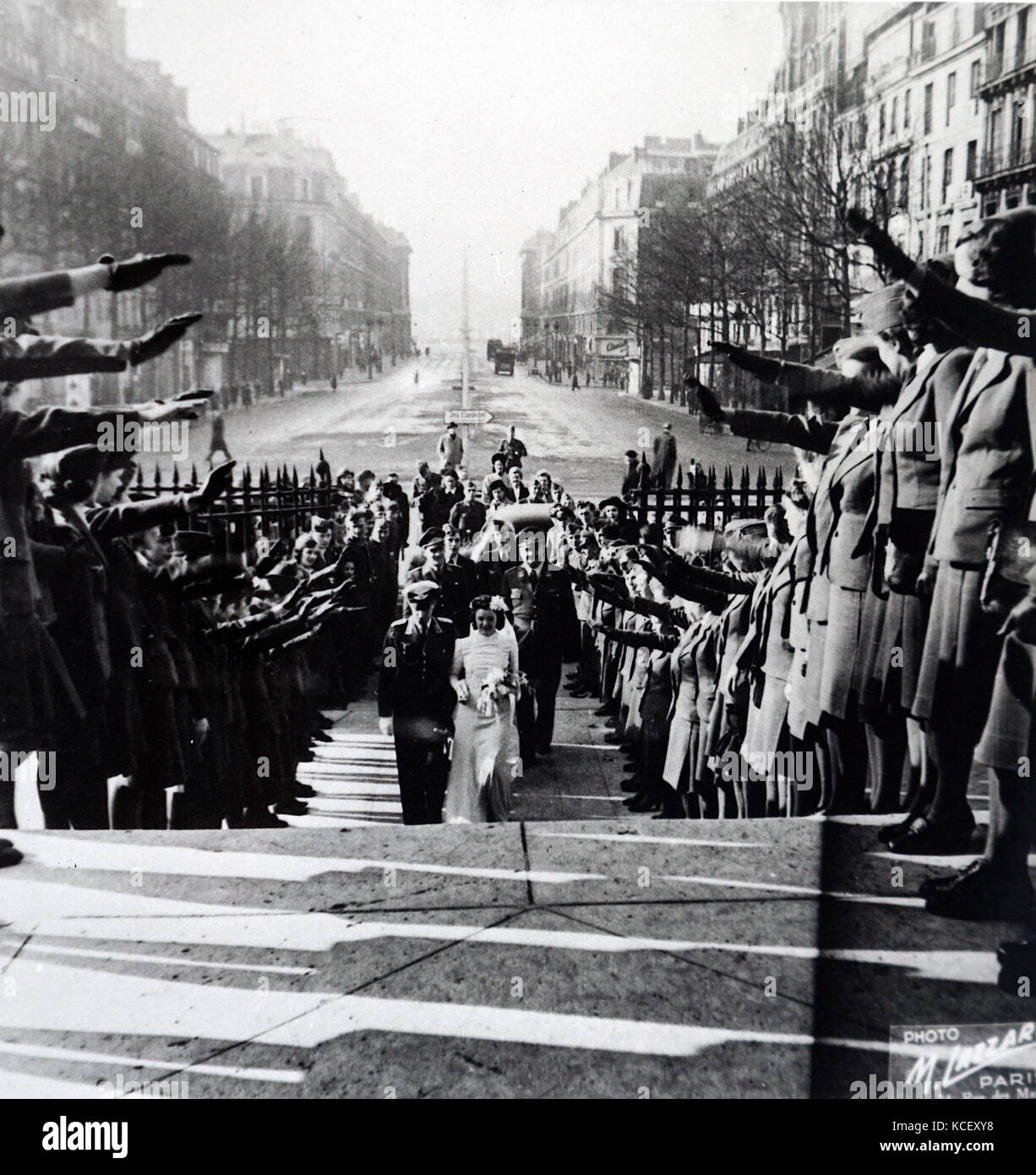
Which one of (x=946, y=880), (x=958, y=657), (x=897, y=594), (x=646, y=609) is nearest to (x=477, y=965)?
(x=946, y=880)

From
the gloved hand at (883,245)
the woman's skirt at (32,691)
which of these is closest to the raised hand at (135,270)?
the woman's skirt at (32,691)

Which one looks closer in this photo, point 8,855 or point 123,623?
point 8,855

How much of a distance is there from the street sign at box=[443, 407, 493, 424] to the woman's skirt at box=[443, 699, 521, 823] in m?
1.92

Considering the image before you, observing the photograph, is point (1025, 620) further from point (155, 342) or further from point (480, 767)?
point (480, 767)

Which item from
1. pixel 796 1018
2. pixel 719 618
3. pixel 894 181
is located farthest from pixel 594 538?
pixel 796 1018

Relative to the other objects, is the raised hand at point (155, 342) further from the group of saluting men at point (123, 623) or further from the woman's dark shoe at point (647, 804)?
the woman's dark shoe at point (647, 804)

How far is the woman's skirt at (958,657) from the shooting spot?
3.94 metres

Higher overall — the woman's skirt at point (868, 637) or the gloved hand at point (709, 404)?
the gloved hand at point (709, 404)

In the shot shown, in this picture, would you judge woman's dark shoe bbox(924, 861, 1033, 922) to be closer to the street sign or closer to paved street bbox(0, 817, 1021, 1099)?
paved street bbox(0, 817, 1021, 1099)

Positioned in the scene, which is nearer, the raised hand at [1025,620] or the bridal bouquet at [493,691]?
the raised hand at [1025,620]

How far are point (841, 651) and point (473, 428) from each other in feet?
10.8

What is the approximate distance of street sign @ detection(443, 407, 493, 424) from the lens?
7.22 metres

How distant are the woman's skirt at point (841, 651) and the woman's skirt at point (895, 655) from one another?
0.23 ft

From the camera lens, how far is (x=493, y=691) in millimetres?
6805
